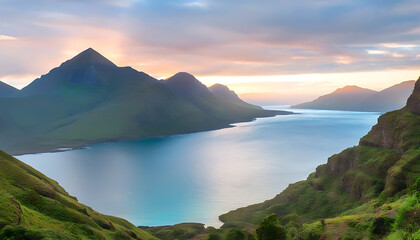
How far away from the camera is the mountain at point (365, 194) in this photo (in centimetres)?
3769

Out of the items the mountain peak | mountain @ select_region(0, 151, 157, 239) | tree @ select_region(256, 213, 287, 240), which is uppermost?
the mountain peak

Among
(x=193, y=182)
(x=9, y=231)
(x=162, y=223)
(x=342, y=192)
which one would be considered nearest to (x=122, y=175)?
(x=193, y=182)

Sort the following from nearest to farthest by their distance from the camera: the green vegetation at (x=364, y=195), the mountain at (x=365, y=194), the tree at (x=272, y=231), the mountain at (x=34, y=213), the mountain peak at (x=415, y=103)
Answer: the mountain at (x=34, y=213)
the green vegetation at (x=364, y=195)
the mountain at (x=365, y=194)
the tree at (x=272, y=231)
the mountain peak at (x=415, y=103)

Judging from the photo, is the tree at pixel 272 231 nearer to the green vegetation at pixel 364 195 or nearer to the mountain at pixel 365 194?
the green vegetation at pixel 364 195

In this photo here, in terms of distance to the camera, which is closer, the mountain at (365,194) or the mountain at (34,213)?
the mountain at (34,213)

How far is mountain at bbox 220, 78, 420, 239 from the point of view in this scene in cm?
3769


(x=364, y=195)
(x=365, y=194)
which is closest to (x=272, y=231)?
(x=364, y=195)

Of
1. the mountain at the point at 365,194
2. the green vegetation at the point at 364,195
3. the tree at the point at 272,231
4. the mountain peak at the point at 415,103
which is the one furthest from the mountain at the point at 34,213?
the mountain peak at the point at 415,103

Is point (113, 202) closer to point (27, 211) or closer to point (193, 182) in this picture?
point (193, 182)

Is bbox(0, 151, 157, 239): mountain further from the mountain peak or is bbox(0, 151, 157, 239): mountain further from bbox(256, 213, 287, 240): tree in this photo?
the mountain peak

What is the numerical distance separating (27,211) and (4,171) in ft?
49.5

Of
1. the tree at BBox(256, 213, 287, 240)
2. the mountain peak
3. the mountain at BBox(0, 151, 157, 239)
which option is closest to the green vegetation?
the tree at BBox(256, 213, 287, 240)

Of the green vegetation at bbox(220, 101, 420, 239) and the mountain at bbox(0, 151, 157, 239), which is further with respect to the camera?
the green vegetation at bbox(220, 101, 420, 239)

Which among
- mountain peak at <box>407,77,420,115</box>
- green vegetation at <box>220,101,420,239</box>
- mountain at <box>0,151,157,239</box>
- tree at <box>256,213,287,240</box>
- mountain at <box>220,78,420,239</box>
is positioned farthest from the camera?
mountain peak at <box>407,77,420,115</box>
